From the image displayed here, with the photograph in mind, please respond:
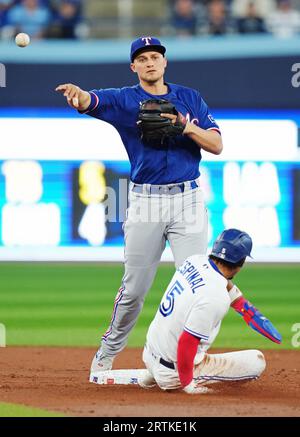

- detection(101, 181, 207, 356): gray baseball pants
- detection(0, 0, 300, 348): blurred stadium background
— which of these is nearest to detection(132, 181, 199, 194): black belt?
detection(101, 181, 207, 356): gray baseball pants

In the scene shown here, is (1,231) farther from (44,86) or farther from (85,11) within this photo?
(85,11)

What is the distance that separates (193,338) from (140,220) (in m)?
0.99

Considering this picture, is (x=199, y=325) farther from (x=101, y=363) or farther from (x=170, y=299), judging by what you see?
(x=101, y=363)

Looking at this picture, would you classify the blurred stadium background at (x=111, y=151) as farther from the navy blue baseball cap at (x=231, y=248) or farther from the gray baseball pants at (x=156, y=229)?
the navy blue baseball cap at (x=231, y=248)

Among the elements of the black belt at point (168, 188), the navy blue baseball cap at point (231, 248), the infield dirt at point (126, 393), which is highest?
the black belt at point (168, 188)

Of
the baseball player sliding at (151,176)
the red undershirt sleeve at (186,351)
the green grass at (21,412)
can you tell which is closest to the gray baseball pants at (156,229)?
the baseball player sliding at (151,176)

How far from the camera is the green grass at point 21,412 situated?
505cm

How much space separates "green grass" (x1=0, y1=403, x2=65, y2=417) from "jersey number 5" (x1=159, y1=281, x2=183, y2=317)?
35.7 inches

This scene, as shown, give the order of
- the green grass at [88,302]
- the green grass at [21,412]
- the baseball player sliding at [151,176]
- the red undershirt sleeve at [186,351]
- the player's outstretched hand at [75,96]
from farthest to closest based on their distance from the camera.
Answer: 1. the green grass at [88,302]
2. the baseball player sliding at [151,176]
3. the player's outstretched hand at [75,96]
4. the red undershirt sleeve at [186,351]
5. the green grass at [21,412]

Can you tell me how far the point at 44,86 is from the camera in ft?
48.4

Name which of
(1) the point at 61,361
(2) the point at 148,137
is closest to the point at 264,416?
(2) the point at 148,137

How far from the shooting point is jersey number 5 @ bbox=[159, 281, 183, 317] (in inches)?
218

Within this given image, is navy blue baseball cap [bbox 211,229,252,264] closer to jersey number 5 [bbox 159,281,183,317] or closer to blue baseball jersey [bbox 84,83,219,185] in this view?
jersey number 5 [bbox 159,281,183,317]

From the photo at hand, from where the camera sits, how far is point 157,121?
5758mm
